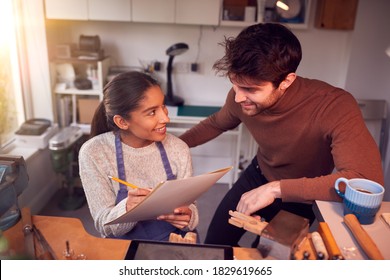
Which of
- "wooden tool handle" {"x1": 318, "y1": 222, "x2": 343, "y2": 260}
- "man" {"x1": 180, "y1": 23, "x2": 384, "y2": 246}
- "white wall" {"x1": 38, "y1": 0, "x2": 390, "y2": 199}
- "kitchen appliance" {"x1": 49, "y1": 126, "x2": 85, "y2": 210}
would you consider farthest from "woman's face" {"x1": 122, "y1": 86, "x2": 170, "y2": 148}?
"white wall" {"x1": 38, "y1": 0, "x2": 390, "y2": 199}

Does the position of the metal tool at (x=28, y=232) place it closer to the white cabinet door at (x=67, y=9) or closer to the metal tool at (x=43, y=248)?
the metal tool at (x=43, y=248)

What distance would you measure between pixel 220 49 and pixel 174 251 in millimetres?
2158

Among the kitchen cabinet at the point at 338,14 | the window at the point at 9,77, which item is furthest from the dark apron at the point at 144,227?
the kitchen cabinet at the point at 338,14

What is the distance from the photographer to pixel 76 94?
8.41ft

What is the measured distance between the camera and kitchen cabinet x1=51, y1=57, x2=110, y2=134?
2.51 meters

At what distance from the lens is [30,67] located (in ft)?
7.99

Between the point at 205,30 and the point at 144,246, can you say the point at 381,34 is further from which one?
the point at 144,246

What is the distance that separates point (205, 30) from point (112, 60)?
28.7 inches

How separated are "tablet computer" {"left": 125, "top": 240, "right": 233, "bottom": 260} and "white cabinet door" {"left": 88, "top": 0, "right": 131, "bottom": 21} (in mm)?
1934

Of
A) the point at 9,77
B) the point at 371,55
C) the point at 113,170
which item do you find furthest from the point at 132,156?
the point at 371,55

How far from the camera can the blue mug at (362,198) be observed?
2.90ft

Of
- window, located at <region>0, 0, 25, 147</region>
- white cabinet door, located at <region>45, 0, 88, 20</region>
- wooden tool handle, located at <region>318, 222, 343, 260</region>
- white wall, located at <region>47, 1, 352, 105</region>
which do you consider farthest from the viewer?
white wall, located at <region>47, 1, 352, 105</region>

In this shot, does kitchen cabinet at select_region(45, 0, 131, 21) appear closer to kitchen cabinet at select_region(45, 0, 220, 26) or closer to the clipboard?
kitchen cabinet at select_region(45, 0, 220, 26)
